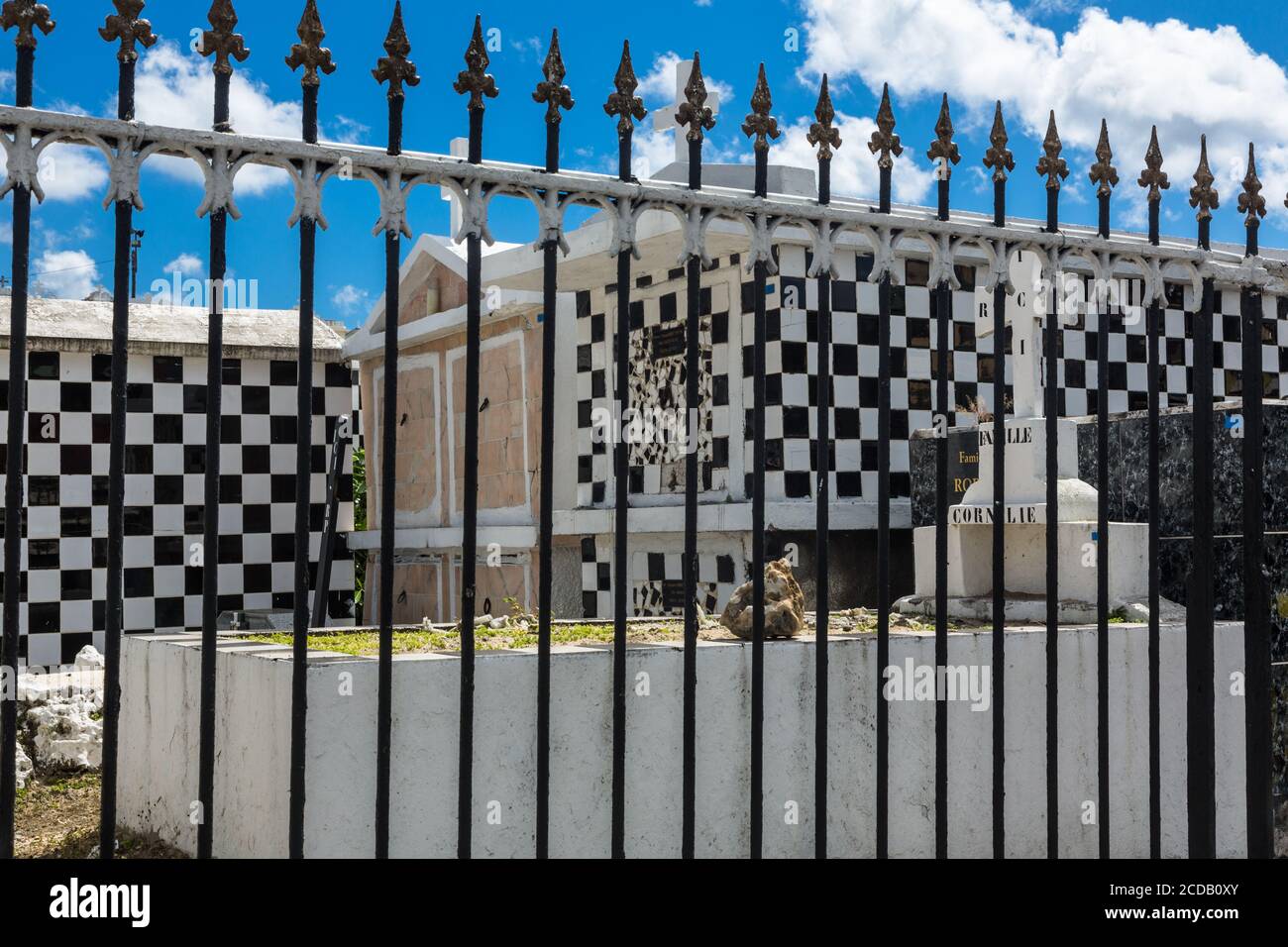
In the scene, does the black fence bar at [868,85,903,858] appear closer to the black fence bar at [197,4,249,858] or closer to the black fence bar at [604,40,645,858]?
the black fence bar at [604,40,645,858]

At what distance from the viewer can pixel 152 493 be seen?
40.3ft

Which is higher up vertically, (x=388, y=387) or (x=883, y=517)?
(x=388, y=387)

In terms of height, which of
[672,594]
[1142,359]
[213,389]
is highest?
[1142,359]

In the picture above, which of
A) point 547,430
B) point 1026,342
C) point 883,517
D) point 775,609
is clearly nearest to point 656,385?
point 1026,342

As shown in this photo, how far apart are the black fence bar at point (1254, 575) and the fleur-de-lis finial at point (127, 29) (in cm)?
385

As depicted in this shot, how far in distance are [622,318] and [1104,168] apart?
6.50 ft

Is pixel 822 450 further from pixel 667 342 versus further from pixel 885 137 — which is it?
pixel 667 342

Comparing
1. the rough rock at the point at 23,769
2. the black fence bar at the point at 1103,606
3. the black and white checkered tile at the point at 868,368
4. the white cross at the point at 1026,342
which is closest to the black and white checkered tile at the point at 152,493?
the black and white checkered tile at the point at 868,368

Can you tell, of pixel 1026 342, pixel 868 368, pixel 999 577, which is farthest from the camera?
pixel 868 368

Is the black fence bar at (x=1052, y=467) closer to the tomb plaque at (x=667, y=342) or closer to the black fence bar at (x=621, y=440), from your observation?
the black fence bar at (x=621, y=440)

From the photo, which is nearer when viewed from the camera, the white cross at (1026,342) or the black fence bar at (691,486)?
the black fence bar at (691,486)

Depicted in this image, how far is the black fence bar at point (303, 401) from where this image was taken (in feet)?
10.7
